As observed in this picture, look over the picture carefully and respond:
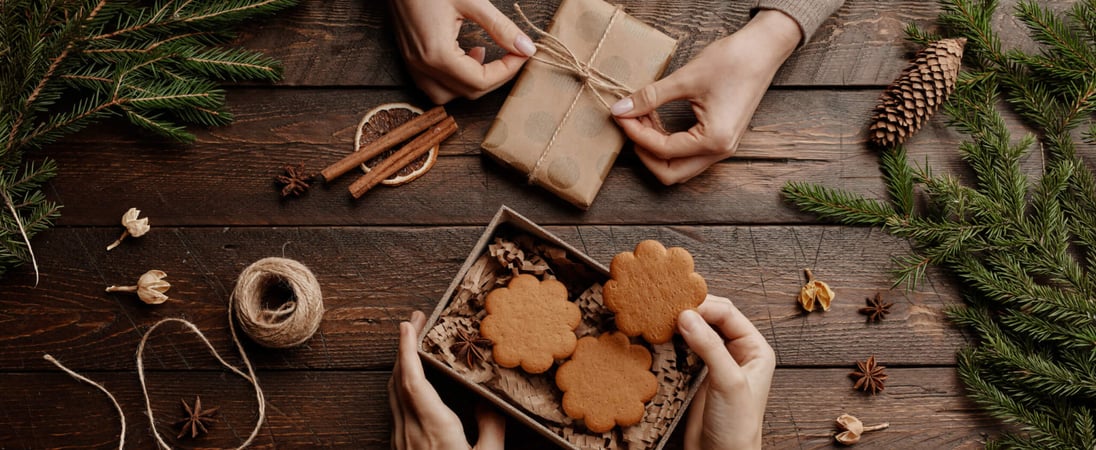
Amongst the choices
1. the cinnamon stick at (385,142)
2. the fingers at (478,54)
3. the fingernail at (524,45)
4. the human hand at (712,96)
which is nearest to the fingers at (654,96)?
the human hand at (712,96)

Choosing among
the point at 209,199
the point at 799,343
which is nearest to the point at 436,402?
the point at 209,199

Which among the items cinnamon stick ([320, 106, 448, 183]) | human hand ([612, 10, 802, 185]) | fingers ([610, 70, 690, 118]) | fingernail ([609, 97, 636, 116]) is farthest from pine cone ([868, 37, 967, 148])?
cinnamon stick ([320, 106, 448, 183])

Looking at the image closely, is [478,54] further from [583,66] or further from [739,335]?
[739,335]

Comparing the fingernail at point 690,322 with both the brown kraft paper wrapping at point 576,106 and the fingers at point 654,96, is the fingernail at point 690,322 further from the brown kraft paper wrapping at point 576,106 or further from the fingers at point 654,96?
the fingers at point 654,96

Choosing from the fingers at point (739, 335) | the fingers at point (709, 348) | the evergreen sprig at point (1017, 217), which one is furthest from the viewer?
the evergreen sprig at point (1017, 217)

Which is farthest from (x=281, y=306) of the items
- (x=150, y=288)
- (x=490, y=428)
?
(x=490, y=428)

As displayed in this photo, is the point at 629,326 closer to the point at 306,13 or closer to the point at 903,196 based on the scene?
the point at 903,196
